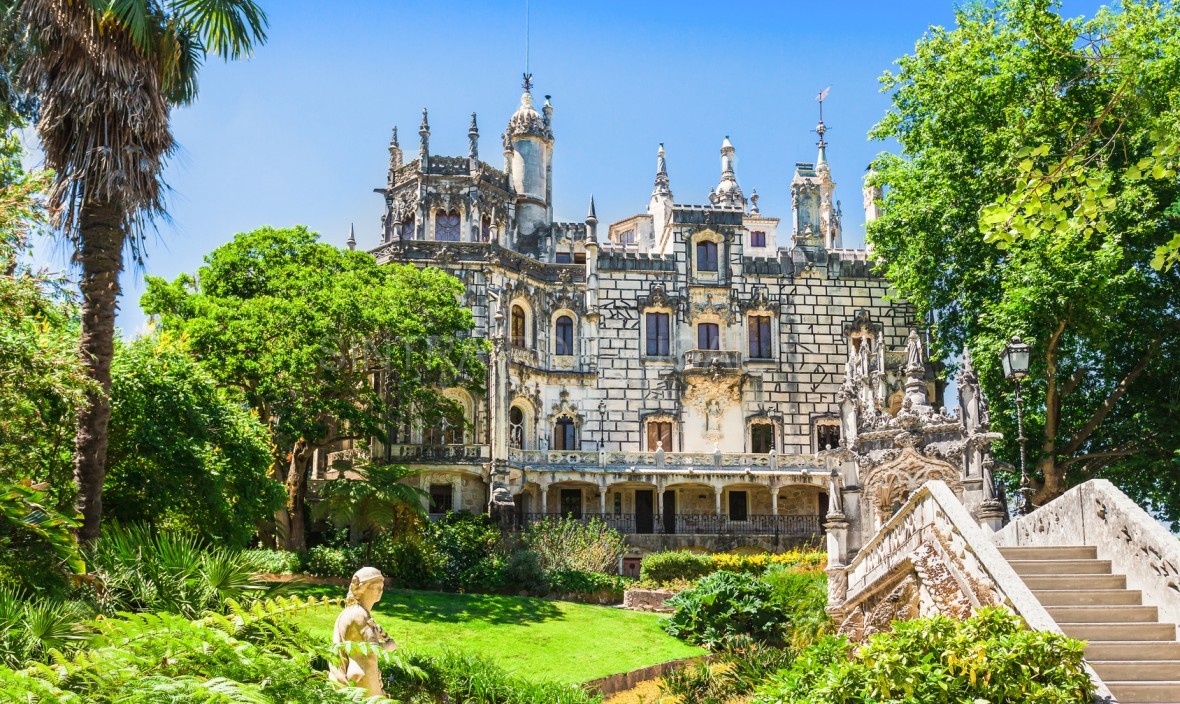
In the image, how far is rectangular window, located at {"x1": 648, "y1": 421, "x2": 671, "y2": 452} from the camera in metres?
43.7

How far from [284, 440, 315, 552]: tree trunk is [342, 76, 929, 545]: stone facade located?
7344mm

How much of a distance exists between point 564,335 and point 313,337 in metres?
14.3

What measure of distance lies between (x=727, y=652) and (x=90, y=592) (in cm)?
1136

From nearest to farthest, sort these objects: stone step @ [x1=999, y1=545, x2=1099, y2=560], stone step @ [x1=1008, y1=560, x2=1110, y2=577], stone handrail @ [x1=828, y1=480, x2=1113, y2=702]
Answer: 1. stone handrail @ [x1=828, y1=480, x2=1113, y2=702]
2. stone step @ [x1=1008, y1=560, x2=1110, y2=577]
3. stone step @ [x1=999, y1=545, x2=1099, y2=560]

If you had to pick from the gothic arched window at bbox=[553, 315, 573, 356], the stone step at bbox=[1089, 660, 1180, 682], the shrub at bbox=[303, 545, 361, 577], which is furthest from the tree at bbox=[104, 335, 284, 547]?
the gothic arched window at bbox=[553, 315, 573, 356]

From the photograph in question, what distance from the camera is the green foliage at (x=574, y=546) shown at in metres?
31.2

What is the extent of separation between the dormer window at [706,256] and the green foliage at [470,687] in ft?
101

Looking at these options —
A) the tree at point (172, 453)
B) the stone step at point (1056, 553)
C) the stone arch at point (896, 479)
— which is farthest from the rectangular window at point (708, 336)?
the stone step at point (1056, 553)

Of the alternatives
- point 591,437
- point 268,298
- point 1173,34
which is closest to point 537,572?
point 268,298

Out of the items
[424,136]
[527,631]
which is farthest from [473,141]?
[527,631]

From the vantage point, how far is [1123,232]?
2783cm

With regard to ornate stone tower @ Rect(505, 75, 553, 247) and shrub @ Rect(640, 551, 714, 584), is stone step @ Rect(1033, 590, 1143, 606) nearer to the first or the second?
shrub @ Rect(640, 551, 714, 584)

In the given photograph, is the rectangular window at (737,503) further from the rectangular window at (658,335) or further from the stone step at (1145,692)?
the stone step at (1145,692)

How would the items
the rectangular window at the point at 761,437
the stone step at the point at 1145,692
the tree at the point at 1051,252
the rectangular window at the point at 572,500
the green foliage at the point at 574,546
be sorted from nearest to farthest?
the stone step at the point at 1145,692 < the tree at the point at 1051,252 < the green foliage at the point at 574,546 < the rectangular window at the point at 572,500 < the rectangular window at the point at 761,437
